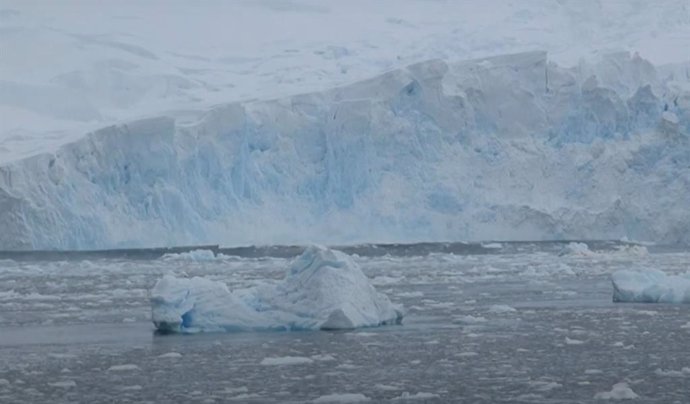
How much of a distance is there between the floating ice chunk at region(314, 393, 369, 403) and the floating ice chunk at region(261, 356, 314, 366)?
1.34 meters

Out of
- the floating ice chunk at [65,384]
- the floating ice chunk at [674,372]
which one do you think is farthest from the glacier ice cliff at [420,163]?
the floating ice chunk at [674,372]

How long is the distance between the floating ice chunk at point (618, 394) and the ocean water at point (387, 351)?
8cm

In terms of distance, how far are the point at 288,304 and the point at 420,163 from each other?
48.1ft

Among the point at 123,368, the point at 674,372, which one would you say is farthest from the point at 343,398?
the point at 674,372

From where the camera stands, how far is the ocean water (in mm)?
7273

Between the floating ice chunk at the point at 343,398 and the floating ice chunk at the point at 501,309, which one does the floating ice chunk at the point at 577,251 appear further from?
the floating ice chunk at the point at 343,398

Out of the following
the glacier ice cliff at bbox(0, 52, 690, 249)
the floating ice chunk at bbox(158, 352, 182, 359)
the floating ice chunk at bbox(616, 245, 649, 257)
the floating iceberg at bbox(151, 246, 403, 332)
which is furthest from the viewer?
the glacier ice cliff at bbox(0, 52, 690, 249)

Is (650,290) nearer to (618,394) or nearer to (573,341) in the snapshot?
(573,341)

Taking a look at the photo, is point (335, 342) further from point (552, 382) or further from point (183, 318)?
point (552, 382)

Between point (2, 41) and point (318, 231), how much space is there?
16398mm

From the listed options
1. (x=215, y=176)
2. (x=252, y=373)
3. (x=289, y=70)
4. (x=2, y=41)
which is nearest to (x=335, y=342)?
(x=252, y=373)

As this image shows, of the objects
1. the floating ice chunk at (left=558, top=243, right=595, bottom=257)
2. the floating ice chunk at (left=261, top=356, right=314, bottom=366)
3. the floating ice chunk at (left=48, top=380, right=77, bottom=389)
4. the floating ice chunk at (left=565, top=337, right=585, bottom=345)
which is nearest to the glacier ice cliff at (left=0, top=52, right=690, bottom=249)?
the floating ice chunk at (left=558, top=243, right=595, bottom=257)

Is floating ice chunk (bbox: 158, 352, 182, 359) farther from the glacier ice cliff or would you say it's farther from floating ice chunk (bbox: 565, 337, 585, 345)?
the glacier ice cliff

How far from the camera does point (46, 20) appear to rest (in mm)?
39844
